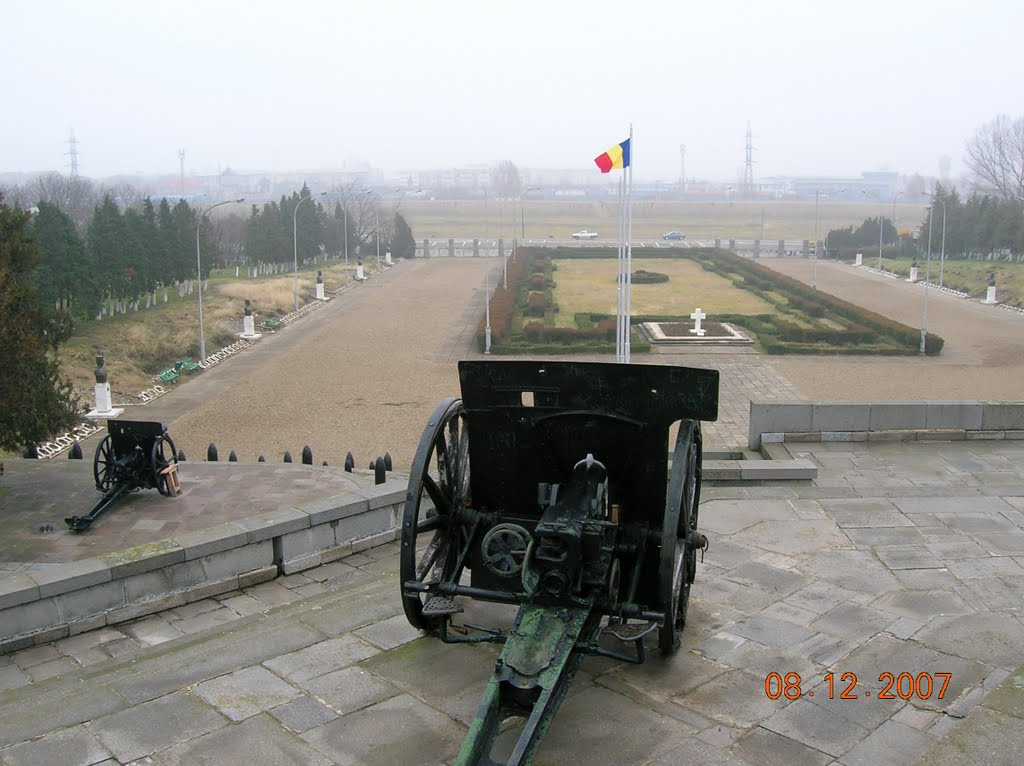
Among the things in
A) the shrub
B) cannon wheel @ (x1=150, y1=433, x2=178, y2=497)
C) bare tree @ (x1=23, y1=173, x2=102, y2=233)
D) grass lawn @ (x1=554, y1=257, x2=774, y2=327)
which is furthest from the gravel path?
bare tree @ (x1=23, y1=173, x2=102, y2=233)

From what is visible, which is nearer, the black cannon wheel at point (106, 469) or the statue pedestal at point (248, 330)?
the black cannon wheel at point (106, 469)

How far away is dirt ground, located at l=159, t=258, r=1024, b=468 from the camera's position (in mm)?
24891

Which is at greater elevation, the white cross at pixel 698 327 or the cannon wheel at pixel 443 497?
the cannon wheel at pixel 443 497

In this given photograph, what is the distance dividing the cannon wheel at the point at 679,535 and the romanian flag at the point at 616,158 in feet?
68.2

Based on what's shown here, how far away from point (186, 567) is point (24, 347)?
297 inches

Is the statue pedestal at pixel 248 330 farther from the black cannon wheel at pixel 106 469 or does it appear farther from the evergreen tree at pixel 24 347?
the black cannon wheel at pixel 106 469

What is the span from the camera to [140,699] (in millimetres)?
6301

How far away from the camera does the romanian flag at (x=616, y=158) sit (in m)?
27.1

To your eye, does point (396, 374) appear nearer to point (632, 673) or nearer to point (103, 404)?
point (103, 404)

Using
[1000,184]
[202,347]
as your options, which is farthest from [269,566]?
[1000,184]

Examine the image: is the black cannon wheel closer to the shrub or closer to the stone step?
the stone step

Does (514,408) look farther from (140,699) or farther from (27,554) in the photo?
(27,554)
